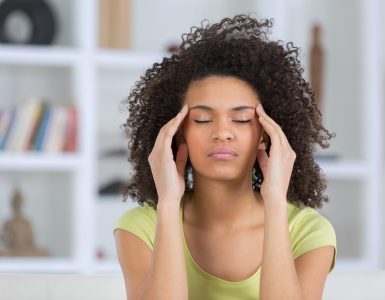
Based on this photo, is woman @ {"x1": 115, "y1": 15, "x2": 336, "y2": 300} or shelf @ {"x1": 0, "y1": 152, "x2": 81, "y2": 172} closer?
woman @ {"x1": 115, "y1": 15, "x2": 336, "y2": 300}

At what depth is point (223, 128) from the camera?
180cm

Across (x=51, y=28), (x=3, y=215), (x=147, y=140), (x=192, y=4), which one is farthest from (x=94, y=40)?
(x=147, y=140)

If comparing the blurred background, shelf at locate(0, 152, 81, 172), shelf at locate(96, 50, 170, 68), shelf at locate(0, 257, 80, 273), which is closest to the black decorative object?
the blurred background

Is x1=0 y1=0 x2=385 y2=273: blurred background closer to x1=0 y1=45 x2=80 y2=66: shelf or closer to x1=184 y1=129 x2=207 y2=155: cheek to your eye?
x1=0 y1=45 x2=80 y2=66: shelf

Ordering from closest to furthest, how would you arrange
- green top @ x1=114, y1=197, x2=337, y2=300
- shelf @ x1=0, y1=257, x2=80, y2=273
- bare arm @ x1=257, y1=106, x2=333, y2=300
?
bare arm @ x1=257, y1=106, x2=333, y2=300
green top @ x1=114, y1=197, x2=337, y2=300
shelf @ x1=0, y1=257, x2=80, y2=273

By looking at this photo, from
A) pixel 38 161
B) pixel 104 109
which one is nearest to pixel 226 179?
pixel 38 161

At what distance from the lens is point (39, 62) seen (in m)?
4.26

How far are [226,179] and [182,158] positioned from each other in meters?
0.12

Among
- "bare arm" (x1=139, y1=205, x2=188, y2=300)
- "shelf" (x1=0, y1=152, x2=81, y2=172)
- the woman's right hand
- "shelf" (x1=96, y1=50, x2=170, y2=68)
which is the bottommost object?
"shelf" (x1=0, y1=152, x2=81, y2=172)

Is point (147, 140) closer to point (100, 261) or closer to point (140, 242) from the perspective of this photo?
point (140, 242)

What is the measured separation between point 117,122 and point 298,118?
8.72 feet

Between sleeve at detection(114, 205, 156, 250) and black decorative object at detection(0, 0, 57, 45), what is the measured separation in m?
2.54

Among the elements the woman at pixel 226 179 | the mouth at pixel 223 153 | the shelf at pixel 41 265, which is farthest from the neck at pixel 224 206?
the shelf at pixel 41 265

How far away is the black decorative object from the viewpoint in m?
4.38
